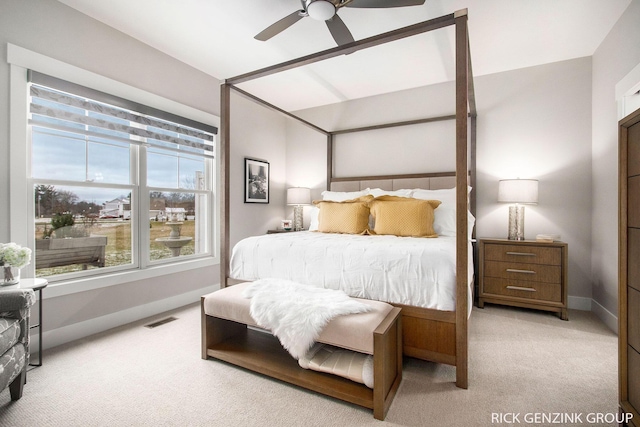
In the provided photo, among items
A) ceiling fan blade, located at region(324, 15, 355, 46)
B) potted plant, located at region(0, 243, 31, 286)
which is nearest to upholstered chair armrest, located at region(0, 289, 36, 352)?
potted plant, located at region(0, 243, 31, 286)

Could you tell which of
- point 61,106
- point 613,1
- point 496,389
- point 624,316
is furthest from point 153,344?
point 613,1

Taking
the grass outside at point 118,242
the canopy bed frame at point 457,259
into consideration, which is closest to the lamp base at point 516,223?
the canopy bed frame at point 457,259

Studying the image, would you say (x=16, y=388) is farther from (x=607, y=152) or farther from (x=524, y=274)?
(x=607, y=152)

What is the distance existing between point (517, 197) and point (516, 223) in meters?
0.30

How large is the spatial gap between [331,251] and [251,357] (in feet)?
2.96

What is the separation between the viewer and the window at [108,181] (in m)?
2.42

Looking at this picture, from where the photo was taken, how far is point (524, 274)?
311cm

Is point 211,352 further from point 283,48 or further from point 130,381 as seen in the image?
point 283,48

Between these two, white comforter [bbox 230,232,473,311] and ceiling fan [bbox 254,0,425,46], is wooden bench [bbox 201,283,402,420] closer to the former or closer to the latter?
white comforter [bbox 230,232,473,311]

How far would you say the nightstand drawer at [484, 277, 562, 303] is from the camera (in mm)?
2977

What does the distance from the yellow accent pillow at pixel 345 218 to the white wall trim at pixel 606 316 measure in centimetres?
229

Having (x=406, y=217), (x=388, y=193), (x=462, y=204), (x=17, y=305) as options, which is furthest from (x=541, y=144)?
(x=17, y=305)

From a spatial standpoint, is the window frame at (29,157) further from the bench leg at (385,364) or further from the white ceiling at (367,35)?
the bench leg at (385,364)

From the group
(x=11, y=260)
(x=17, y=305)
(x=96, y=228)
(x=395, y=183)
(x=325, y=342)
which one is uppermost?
(x=395, y=183)
